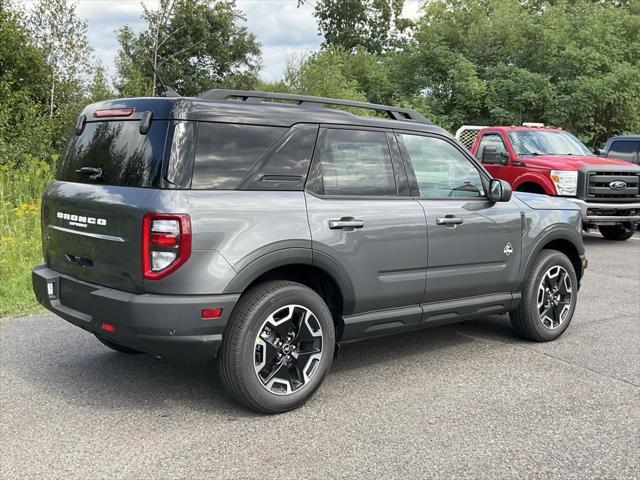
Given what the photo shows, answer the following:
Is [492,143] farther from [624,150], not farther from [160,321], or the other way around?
[160,321]

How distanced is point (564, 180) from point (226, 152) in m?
8.67

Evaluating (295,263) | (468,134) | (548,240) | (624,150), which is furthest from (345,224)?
(624,150)

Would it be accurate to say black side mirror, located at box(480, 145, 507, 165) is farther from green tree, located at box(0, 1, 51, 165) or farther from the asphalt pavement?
green tree, located at box(0, 1, 51, 165)

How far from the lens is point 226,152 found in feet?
12.7

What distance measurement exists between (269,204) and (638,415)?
2.62m

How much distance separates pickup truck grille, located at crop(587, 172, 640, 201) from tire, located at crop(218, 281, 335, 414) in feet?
28.2

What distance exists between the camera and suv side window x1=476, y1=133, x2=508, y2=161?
39.9 ft

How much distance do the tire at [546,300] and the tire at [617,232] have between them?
7.76 m

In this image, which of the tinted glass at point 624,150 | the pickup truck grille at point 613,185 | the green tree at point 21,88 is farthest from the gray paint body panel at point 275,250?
the green tree at point 21,88

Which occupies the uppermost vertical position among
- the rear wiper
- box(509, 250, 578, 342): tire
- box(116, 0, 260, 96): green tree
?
box(116, 0, 260, 96): green tree

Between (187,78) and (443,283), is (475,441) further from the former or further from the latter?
(187,78)

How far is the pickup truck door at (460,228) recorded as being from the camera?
4.76m

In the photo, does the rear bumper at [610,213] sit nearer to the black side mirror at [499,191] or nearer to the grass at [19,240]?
the black side mirror at [499,191]

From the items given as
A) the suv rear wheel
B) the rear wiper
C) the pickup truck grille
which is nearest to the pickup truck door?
the rear wiper
